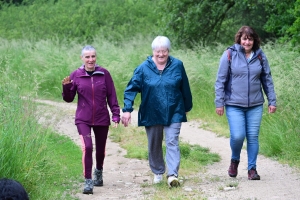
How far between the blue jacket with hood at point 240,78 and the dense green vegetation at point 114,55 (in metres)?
1.67

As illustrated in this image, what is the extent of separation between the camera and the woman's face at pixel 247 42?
28.3ft

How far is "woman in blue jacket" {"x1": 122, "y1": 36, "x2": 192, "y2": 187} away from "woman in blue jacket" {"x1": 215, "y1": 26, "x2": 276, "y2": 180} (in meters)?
0.48

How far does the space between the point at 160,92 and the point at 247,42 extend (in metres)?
1.22

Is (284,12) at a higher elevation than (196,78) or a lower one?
higher

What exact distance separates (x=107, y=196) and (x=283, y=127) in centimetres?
376

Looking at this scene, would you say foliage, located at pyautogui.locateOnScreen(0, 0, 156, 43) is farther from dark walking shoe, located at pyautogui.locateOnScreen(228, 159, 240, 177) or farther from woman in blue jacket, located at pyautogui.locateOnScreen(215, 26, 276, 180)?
woman in blue jacket, located at pyautogui.locateOnScreen(215, 26, 276, 180)

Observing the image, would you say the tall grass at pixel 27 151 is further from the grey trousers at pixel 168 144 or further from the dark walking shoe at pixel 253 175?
the dark walking shoe at pixel 253 175

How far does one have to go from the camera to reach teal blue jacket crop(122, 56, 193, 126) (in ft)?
28.0

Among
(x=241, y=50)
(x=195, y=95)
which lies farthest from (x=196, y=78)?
(x=241, y=50)

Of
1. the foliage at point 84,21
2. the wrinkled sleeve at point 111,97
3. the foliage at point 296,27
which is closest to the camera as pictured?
the wrinkled sleeve at point 111,97

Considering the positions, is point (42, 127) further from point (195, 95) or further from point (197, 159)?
point (195, 95)

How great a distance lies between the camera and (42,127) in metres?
8.09

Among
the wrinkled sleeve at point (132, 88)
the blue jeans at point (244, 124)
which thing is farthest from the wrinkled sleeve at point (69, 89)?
the blue jeans at point (244, 124)

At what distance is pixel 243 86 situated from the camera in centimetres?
862
